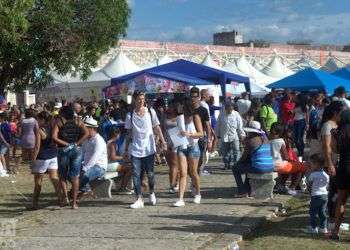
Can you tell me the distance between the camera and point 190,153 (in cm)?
1017

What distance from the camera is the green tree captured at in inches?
755

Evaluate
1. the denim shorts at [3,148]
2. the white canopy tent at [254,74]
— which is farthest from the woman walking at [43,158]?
the white canopy tent at [254,74]

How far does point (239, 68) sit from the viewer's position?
35.5m

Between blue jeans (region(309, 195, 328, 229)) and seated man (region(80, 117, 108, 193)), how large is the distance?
155 inches

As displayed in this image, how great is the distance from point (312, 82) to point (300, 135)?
414cm

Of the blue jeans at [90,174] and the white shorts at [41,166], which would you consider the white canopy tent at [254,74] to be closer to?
the blue jeans at [90,174]

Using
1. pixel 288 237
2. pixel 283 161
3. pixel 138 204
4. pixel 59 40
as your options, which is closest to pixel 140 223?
pixel 138 204

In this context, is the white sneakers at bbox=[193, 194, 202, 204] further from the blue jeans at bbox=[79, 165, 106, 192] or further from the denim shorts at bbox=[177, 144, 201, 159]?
the blue jeans at bbox=[79, 165, 106, 192]

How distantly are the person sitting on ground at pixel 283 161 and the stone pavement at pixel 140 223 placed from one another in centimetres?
48

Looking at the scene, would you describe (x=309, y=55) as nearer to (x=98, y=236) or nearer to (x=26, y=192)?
(x=26, y=192)

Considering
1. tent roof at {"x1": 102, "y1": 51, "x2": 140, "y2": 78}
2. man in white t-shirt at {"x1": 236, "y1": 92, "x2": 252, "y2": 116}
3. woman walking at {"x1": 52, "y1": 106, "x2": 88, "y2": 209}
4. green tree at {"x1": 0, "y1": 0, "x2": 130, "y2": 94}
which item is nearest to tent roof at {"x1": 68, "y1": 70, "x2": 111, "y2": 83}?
tent roof at {"x1": 102, "y1": 51, "x2": 140, "y2": 78}

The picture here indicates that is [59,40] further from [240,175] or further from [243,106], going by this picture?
[240,175]

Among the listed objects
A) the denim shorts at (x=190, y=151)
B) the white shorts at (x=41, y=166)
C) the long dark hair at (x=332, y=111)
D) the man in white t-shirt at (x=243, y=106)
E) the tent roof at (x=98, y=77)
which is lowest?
the white shorts at (x=41, y=166)

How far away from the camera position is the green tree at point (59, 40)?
755 inches
